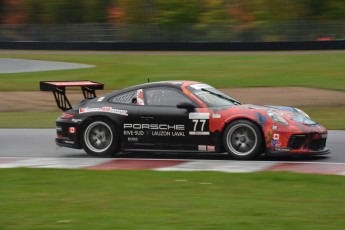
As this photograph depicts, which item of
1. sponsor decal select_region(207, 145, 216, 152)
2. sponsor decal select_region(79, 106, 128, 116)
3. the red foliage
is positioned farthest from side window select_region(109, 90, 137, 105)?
the red foliage

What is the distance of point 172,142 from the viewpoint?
504 inches

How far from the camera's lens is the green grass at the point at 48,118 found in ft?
60.9

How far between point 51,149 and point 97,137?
154 centimetres

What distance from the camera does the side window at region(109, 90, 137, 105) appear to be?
13.2 m

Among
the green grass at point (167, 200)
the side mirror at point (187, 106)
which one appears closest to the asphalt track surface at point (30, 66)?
the side mirror at point (187, 106)

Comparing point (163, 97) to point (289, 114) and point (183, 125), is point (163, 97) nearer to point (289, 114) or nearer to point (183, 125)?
point (183, 125)

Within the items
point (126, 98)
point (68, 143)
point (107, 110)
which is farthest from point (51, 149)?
point (126, 98)

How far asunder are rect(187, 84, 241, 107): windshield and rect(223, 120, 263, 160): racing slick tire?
1.91 ft

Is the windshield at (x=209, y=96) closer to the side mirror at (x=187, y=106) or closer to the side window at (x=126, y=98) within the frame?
the side mirror at (x=187, y=106)

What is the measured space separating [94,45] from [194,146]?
41681 mm

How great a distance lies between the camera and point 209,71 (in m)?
36.1

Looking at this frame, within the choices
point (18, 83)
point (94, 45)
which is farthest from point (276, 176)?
point (94, 45)

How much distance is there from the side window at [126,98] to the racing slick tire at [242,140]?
5.73 feet

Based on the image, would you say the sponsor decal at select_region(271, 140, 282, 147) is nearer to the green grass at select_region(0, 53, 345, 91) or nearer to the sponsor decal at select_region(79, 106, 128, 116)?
the sponsor decal at select_region(79, 106, 128, 116)
